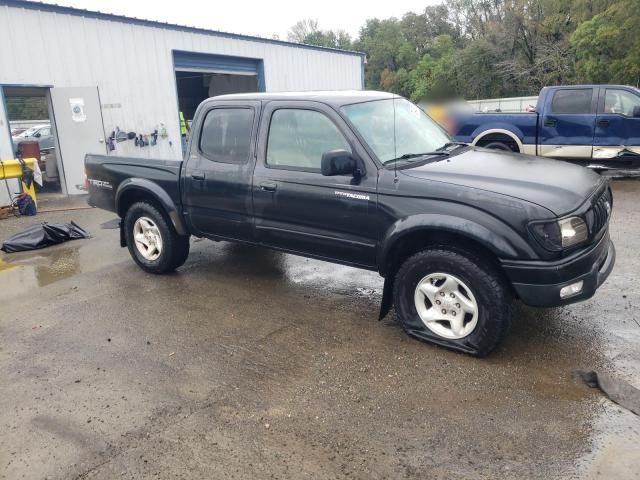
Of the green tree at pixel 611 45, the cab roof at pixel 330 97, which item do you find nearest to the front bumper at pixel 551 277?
the cab roof at pixel 330 97

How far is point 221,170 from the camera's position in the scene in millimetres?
5008

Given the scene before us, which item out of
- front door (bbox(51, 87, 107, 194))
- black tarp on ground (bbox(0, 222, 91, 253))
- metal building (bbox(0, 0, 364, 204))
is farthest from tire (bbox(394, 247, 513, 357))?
front door (bbox(51, 87, 107, 194))

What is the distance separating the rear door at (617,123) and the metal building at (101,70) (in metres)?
10.2

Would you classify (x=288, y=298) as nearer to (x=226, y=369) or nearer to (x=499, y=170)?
(x=226, y=369)

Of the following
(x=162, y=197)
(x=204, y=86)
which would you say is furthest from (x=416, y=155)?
(x=204, y=86)

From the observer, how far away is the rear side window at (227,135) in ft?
16.1

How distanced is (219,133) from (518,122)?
7882mm

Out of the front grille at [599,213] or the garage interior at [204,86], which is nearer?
the front grille at [599,213]

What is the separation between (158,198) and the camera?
5547 millimetres

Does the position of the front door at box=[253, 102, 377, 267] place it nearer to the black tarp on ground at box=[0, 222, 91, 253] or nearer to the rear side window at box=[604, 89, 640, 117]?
the black tarp on ground at box=[0, 222, 91, 253]

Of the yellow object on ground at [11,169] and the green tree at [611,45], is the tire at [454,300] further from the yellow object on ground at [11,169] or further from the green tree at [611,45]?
the green tree at [611,45]

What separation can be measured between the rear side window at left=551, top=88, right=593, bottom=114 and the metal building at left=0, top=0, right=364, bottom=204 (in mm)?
9376

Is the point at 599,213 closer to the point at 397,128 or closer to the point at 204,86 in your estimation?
the point at 397,128

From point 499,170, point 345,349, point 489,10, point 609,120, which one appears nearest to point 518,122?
point 609,120
